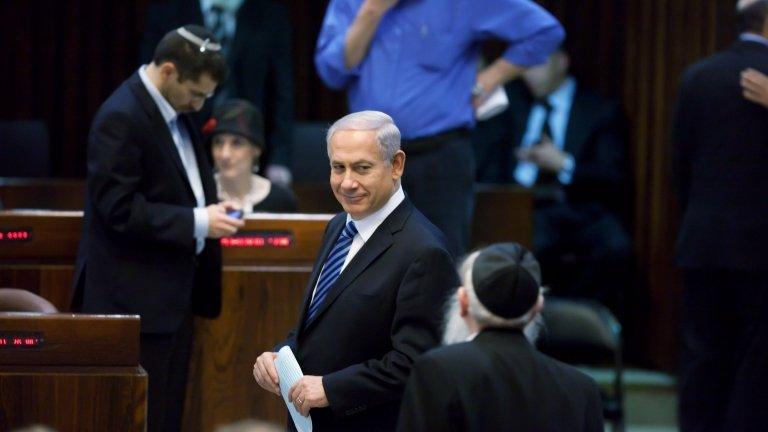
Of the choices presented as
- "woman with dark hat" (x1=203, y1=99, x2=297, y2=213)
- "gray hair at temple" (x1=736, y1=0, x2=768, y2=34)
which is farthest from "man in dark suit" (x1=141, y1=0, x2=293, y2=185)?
"gray hair at temple" (x1=736, y1=0, x2=768, y2=34)

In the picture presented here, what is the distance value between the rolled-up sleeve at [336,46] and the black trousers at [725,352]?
1.54m

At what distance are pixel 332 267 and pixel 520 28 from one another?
2374 millimetres

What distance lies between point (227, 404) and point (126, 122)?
112 centimetres

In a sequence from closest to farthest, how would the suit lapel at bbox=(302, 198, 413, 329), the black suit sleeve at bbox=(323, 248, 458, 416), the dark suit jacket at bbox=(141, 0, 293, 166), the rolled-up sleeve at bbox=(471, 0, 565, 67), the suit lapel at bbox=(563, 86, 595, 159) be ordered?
1. the black suit sleeve at bbox=(323, 248, 458, 416)
2. the suit lapel at bbox=(302, 198, 413, 329)
3. the rolled-up sleeve at bbox=(471, 0, 565, 67)
4. the dark suit jacket at bbox=(141, 0, 293, 166)
5. the suit lapel at bbox=(563, 86, 595, 159)

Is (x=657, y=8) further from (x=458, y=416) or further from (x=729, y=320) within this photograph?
(x=458, y=416)

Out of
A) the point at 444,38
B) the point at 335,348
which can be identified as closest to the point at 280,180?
the point at 444,38

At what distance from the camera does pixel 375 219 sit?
3807 mm

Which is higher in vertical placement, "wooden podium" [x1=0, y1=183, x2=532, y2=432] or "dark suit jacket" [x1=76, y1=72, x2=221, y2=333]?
"dark suit jacket" [x1=76, y1=72, x2=221, y2=333]

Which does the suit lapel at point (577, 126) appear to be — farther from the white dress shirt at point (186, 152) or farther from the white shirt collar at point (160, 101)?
the white shirt collar at point (160, 101)

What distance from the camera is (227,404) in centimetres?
519

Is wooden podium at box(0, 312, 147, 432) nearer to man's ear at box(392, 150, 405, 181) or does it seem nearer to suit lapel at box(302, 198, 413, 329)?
suit lapel at box(302, 198, 413, 329)

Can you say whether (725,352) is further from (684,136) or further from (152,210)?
(152,210)

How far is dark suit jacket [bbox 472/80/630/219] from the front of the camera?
26.7 feet

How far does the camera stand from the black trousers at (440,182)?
5727 millimetres
